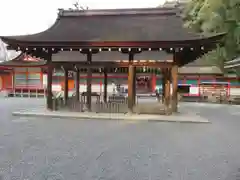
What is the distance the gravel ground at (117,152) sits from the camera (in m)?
4.98

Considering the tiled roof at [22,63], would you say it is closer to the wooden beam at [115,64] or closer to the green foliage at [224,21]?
the wooden beam at [115,64]

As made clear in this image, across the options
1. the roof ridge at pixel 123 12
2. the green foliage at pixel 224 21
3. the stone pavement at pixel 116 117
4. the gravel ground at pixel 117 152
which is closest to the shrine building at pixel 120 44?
the roof ridge at pixel 123 12

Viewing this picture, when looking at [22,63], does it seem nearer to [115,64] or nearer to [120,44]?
[115,64]

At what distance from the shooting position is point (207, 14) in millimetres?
21109

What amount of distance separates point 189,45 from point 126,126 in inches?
189

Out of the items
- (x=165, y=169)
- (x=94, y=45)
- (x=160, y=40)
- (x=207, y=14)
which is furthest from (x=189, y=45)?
(x=207, y=14)

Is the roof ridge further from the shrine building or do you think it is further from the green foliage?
the green foliage

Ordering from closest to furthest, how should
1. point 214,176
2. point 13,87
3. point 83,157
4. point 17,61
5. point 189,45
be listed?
point 214,176 < point 83,157 < point 189,45 < point 17,61 < point 13,87

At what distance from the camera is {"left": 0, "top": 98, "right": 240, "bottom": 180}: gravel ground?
4980mm

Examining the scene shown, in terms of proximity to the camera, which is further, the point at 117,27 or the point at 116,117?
the point at 117,27

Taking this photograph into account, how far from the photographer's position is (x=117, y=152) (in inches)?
258

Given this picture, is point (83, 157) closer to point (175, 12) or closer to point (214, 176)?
point (214, 176)

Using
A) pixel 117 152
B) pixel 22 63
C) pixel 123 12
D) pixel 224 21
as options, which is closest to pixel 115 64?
pixel 123 12

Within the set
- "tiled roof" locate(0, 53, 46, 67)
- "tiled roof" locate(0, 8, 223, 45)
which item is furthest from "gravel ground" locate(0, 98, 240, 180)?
"tiled roof" locate(0, 53, 46, 67)
